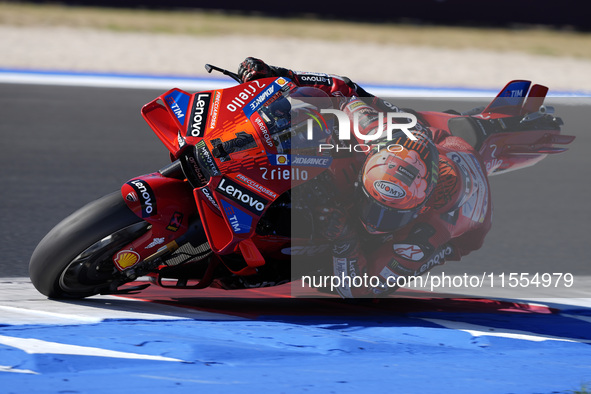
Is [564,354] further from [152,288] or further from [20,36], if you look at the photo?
[20,36]

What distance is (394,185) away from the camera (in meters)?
2.97

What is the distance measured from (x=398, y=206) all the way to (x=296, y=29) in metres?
13.8

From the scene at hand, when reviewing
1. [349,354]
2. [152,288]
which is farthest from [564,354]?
[152,288]

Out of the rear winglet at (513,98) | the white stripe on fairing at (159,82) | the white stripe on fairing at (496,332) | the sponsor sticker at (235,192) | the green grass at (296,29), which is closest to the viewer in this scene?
the sponsor sticker at (235,192)

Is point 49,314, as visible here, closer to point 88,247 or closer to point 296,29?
point 88,247

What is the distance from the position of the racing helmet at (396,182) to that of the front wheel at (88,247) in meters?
0.82

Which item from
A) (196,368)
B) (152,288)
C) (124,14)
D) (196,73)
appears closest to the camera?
A: (196,368)

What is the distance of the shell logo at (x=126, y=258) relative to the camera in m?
3.04

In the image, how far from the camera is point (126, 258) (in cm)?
305

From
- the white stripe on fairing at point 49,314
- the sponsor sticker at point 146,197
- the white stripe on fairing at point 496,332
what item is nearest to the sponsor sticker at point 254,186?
the sponsor sticker at point 146,197

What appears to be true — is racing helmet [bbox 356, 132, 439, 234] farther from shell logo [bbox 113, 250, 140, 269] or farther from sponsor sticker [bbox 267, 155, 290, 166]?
shell logo [bbox 113, 250, 140, 269]

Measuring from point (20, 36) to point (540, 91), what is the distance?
11929 millimetres

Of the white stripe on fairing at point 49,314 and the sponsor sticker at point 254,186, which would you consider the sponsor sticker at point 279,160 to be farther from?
the white stripe on fairing at point 49,314

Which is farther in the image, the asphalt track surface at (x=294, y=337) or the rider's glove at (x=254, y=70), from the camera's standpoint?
the rider's glove at (x=254, y=70)
